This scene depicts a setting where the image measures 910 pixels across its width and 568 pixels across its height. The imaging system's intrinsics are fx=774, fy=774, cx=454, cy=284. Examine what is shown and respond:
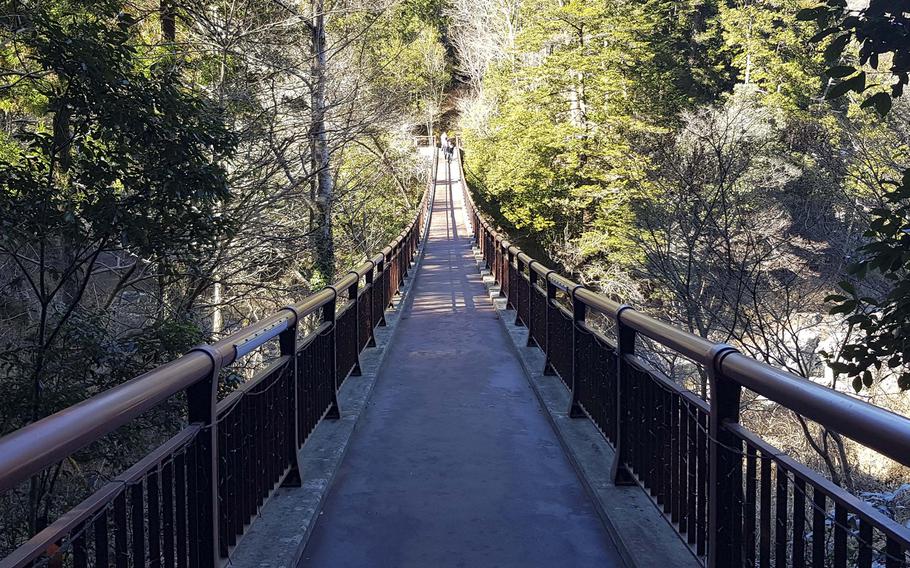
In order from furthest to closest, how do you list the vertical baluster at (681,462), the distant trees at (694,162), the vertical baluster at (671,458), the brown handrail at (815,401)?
the distant trees at (694,162), the vertical baluster at (671,458), the vertical baluster at (681,462), the brown handrail at (815,401)

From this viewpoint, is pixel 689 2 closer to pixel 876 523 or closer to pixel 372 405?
pixel 372 405

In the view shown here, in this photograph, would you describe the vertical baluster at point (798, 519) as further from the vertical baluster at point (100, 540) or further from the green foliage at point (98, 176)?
the green foliage at point (98, 176)

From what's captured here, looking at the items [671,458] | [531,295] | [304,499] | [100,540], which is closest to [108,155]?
[304,499]

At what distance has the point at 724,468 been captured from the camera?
9.81 feet

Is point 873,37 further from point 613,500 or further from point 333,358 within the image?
point 333,358

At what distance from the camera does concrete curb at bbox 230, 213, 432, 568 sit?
12.3 feet

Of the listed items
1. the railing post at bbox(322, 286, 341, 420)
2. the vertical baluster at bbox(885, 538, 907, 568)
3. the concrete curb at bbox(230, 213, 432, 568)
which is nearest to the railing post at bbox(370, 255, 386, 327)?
the concrete curb at bbox(230, 213, 432, 568)

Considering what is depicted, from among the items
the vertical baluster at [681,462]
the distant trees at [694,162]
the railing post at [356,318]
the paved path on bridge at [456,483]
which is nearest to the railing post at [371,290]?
the paved path on bridge at [456,483]

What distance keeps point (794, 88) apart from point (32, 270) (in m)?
36.1

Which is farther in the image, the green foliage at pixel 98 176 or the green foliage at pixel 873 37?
the green foliage at pixel 98 176

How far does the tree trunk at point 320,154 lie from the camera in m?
15.4

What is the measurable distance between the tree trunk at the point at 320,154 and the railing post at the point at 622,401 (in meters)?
11.0

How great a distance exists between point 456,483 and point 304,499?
1017 mm

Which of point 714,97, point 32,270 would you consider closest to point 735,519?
point 32,270
